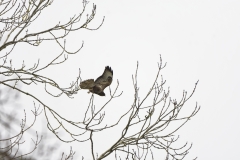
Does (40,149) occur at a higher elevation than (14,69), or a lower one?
higher

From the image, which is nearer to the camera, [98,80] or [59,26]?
[98,80]

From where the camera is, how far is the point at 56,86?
Result: 5.43 metres

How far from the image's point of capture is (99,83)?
4332 mm

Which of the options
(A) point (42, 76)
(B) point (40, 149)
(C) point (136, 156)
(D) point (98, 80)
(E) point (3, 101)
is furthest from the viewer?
(B) point (40, 149)

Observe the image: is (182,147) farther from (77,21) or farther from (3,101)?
(3,101)

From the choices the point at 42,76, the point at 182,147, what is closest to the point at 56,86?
the point at 42,76

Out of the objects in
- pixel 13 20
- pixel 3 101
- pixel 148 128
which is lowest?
pixel 148 128

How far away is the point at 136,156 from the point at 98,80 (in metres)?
1.08

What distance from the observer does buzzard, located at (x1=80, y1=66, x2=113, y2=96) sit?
14.1 ft

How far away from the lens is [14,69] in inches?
214

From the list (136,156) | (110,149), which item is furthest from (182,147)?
(110,149)

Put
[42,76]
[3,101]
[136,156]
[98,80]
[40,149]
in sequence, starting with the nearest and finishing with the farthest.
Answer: [98,80] < [136,156] < [42,76] < [3,101] < [40,149]

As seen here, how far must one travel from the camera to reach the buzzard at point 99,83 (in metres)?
4.30

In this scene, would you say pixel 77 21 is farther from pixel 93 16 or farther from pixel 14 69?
pixel 14 69
